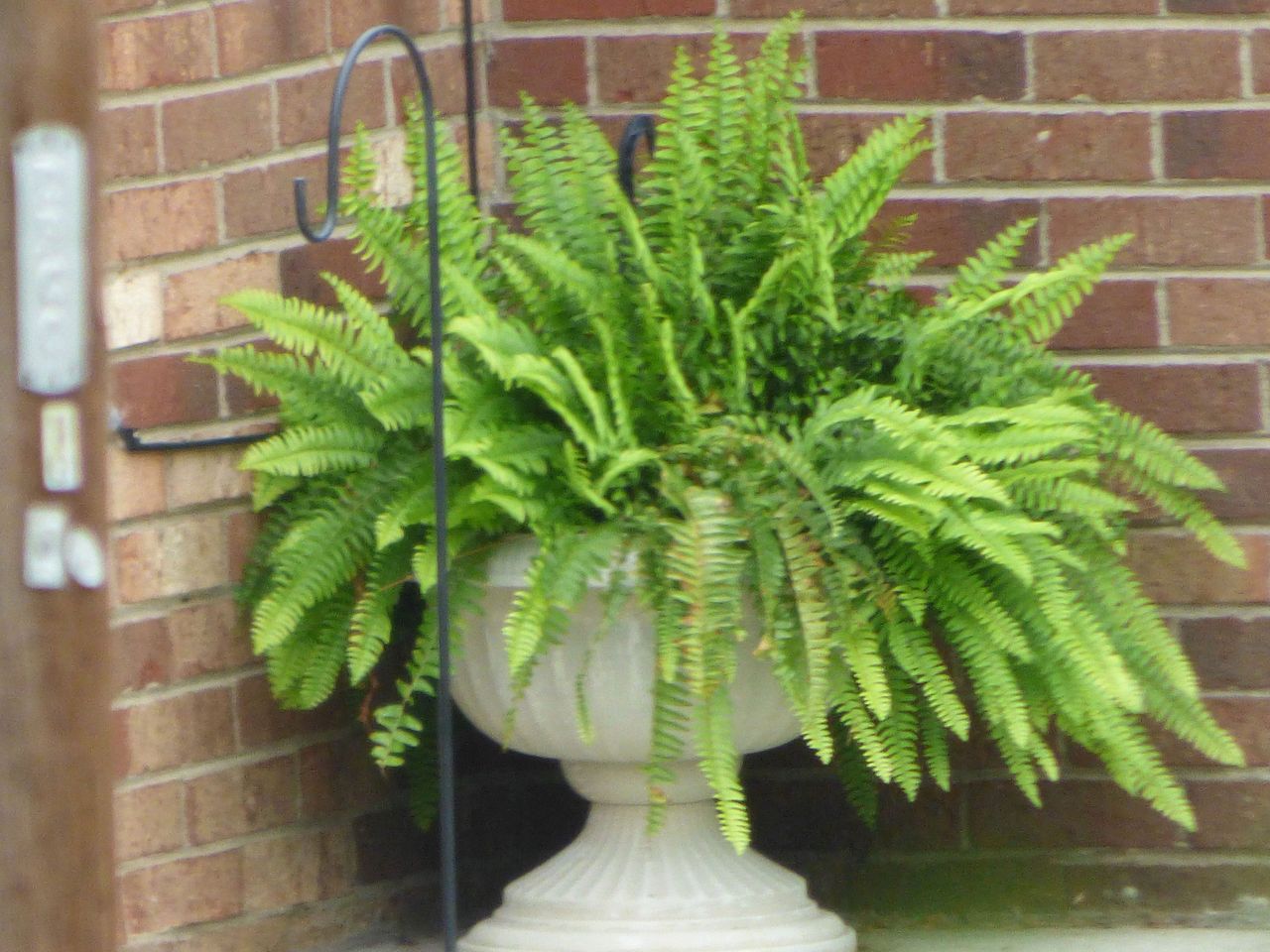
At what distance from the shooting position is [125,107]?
7.83 feet

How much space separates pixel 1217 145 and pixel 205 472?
147 cm

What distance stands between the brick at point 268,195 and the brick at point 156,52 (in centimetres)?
14

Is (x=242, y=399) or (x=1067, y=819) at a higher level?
(x=242, y=399)

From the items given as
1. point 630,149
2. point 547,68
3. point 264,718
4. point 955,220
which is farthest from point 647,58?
point 264,718

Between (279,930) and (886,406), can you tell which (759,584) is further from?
(279,930)

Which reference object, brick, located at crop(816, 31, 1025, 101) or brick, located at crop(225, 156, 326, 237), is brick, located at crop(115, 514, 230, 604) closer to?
brick, located at crop(225, 156, 326, 237)

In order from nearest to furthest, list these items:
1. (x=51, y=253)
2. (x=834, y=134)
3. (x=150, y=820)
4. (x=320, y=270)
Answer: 1. (x=51, y=253)
2. (x=150, y=820)
3. (x=320, y=270)
4. (x=834, y=134)

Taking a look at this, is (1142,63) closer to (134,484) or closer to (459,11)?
(459,11)

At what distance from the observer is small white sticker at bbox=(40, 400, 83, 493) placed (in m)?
1.33

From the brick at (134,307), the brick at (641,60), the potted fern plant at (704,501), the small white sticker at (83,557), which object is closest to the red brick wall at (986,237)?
the brick at (641,60)

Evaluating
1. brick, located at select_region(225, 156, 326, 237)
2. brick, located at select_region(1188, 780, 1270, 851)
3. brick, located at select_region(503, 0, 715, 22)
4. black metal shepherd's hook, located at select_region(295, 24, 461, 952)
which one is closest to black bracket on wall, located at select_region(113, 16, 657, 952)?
black metal shepherd's hook, located at select_region(295, 24, 461, 952)

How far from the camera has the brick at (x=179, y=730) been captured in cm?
234

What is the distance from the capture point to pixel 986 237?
269 centimetres

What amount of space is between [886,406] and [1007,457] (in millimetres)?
165
